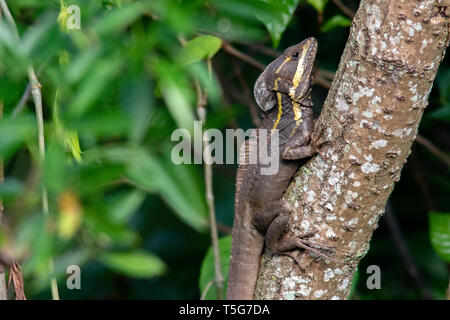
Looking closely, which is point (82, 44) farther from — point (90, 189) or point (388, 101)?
point (388, 101)

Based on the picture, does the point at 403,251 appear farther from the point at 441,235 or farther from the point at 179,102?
the point at 179,102

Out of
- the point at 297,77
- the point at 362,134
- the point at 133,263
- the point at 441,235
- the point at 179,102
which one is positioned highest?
the point at 297,77

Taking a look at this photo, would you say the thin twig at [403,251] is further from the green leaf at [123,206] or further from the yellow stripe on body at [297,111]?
the green leaf at [123,206]

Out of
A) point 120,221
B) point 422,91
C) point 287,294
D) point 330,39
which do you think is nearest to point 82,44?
point 120,221

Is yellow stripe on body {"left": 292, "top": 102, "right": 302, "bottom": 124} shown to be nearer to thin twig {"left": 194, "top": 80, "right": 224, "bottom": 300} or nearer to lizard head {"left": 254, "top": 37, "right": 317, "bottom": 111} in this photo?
lizard head {"left": 254, "top": 37, "right": 317, "bottom": 111}

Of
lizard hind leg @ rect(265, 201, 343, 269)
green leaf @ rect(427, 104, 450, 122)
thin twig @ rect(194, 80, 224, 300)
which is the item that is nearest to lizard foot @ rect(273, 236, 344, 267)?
lizard hind leg @ rect(265, 201, 343, 269)

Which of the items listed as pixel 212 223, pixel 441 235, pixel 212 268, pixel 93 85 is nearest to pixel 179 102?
pixel 93 85
